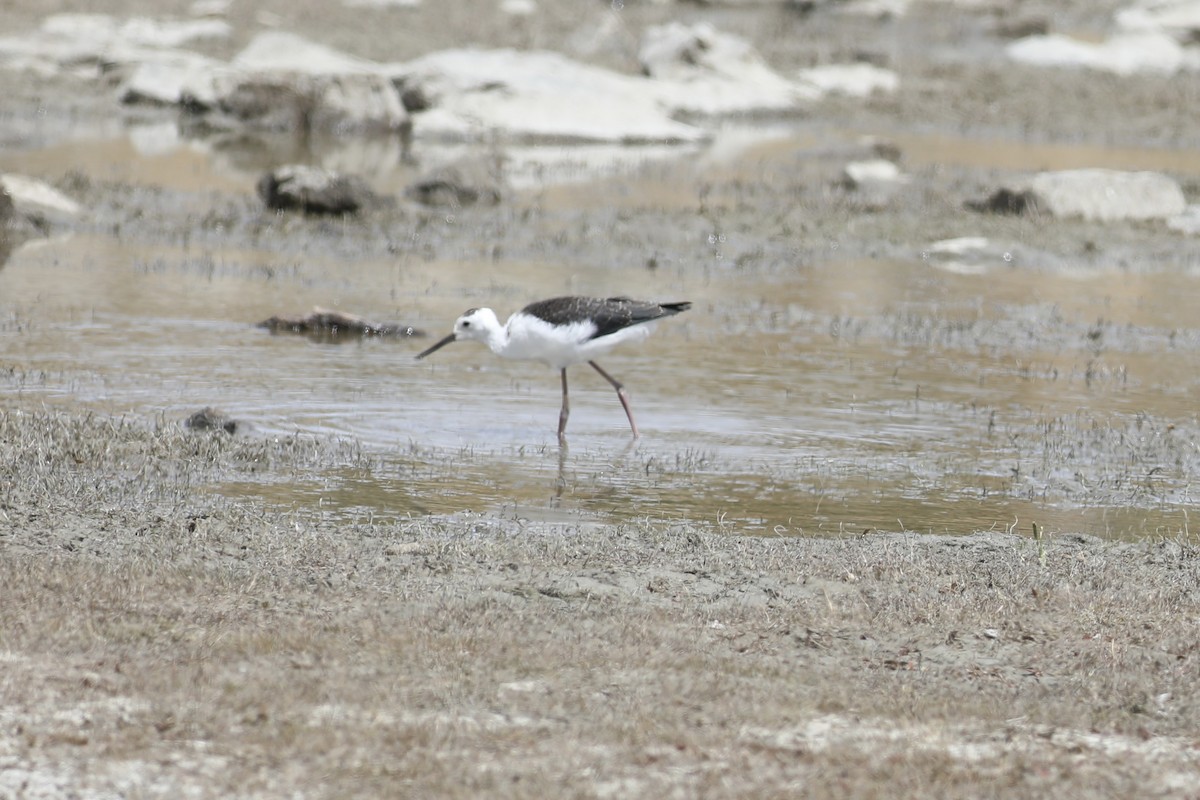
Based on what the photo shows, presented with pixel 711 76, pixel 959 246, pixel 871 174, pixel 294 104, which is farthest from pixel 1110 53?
pixel 959 246

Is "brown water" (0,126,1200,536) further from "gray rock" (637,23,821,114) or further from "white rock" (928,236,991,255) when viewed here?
"gray rock" (637,23,821,114)

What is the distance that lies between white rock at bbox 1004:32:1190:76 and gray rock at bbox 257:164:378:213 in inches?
1171

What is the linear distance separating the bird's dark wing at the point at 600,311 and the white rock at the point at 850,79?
30597 millimetres

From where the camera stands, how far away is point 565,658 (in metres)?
6.41

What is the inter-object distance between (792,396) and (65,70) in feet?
91.3

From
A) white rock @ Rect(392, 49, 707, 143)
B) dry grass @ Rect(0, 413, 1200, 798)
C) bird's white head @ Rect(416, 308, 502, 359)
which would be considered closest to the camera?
dry grass @ Rect(0, 413, 1200, 798)

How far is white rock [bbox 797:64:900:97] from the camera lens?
41.8 m

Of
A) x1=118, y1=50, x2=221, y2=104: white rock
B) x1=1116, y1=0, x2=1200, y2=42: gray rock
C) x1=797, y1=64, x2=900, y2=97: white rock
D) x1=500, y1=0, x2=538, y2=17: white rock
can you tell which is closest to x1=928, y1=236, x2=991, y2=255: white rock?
x1=118, y1=50, x2=221, y2=104: white rock

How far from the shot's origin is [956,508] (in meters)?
9.85

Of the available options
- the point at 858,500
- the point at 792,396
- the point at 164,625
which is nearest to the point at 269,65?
the point at 792,396

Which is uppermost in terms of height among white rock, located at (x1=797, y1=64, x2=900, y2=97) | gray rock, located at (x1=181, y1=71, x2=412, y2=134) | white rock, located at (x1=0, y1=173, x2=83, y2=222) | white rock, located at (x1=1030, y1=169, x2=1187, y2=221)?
white rock, located at (x1=797, y1=64, x2=900, y2=97)

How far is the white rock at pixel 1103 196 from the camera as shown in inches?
898

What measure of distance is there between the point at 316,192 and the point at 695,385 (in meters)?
8.87

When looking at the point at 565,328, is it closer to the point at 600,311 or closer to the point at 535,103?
the point at 600,311
